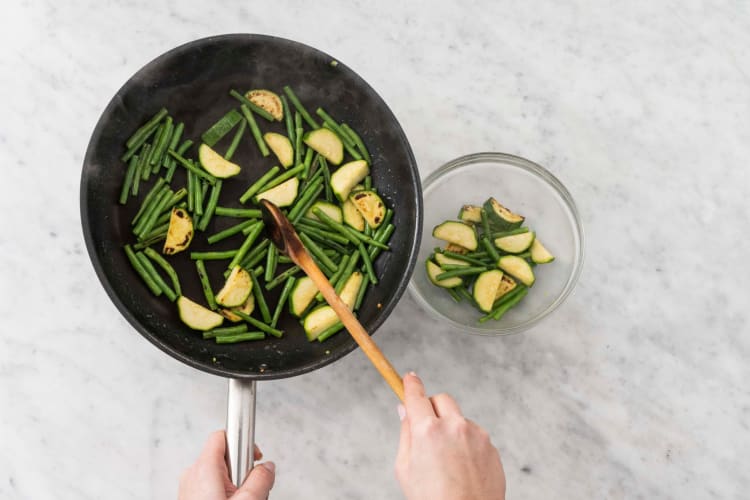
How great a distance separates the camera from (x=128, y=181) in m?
2.33

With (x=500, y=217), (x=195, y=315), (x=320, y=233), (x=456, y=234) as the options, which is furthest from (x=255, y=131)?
(x=500, y=217)

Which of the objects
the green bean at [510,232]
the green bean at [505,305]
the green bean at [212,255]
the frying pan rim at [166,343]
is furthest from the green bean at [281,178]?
the green bean at [505,305]

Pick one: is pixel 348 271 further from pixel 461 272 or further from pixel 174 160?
pixel 174 160

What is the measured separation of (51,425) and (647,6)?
98.8 inches

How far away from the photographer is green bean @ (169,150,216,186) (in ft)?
7.74

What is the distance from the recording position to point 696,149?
2656 millimetres

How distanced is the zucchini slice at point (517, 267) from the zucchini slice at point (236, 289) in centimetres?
80

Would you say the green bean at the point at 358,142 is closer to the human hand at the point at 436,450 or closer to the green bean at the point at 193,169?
the green bean at the point at 193,169

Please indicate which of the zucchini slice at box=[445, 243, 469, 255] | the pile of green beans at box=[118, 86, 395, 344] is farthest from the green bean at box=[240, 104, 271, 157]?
the zucchini slice at box=[445, 243, 469, 255]

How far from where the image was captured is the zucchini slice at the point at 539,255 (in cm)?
245

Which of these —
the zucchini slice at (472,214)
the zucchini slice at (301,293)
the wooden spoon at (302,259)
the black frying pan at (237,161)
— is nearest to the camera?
the wooden spoon at (302,259)

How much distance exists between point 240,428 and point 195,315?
419 mm

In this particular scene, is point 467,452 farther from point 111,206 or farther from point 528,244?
point 111,206

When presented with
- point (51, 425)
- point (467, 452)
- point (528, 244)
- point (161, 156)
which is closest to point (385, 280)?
point (528, 244)
